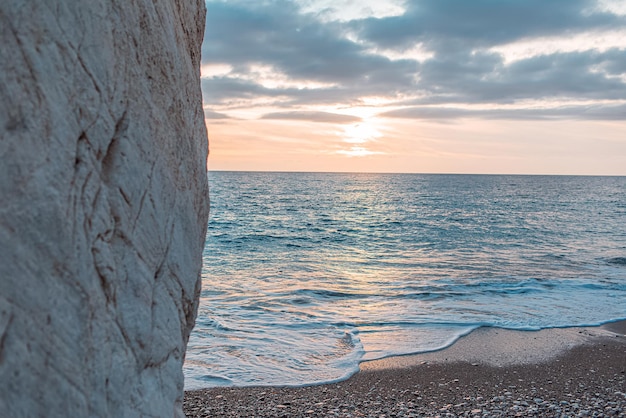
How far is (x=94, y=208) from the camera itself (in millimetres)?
3266

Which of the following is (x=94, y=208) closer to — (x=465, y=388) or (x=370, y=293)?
(x=465, y=388)

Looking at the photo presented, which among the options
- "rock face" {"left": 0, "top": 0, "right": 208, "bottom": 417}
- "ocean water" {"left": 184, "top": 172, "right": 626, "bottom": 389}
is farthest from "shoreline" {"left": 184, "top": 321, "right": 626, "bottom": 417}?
"rock face" {"left": 0, "top": 0, "right": 208, "bottom": 417}

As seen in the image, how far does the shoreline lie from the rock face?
369cm

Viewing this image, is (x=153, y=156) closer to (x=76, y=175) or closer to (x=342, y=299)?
(x=76, y=175)

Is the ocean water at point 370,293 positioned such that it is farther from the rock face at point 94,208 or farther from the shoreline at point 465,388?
the rock face at point 94,208

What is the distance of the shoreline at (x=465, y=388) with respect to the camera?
7586 millimetres

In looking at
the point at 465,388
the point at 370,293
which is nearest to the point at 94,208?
the point at 465,388

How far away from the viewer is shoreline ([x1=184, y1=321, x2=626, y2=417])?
7.59 meters

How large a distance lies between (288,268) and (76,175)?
18.2 m

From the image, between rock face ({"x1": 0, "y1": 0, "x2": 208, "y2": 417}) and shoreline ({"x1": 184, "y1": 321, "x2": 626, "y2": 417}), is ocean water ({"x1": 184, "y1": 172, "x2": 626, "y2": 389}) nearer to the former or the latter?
shoreline ({"x1": 184, "y1": 321, "x2": 626, "y2": 417})

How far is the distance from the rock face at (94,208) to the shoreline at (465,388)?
3.69 metres

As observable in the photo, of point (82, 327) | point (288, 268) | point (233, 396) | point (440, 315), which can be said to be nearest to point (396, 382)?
point (233, 396)

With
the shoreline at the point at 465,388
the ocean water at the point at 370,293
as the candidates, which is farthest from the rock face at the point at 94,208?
the ocean water at the point at 370,293

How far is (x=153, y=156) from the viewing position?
3809 mm
